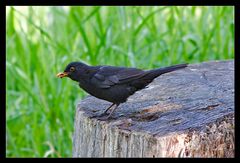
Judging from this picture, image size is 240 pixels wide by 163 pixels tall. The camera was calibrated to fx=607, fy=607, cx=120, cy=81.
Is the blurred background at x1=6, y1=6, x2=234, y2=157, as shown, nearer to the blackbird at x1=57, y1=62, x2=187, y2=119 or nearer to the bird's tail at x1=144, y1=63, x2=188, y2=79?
the blackbird at x1=57, y1=62, x2=187, y2=119

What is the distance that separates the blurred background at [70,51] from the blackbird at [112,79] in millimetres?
1169

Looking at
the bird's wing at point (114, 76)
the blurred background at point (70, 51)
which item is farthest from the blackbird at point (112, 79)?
the blurred background at point (70, 51)

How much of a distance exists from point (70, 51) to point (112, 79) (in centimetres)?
158

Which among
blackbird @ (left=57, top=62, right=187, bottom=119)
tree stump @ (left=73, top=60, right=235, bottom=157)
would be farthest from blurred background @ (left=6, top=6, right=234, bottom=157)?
blackbird @ (left=57, top=62, right=187, bottom=119)

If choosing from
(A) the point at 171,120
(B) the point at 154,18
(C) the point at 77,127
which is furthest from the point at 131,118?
(B) the point at 154,18

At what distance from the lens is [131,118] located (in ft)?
10.5

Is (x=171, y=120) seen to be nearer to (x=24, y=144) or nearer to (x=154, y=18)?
(x=24, y=144)

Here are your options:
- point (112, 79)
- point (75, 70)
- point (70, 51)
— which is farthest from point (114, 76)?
point (70, 51)

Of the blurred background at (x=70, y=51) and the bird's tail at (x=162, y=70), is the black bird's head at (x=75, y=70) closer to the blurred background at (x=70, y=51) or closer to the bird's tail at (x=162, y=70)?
the bird's tail at (x=162, y=70)

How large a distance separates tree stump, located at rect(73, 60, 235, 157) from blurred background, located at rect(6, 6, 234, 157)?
1.05m

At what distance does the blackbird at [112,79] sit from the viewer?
3564 mm

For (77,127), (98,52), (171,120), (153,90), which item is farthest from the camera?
(98,52)

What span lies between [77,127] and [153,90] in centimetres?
58

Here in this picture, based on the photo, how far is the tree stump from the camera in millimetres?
2863
